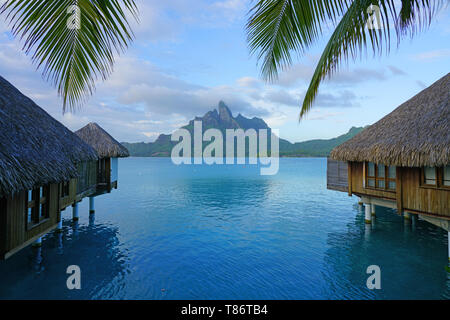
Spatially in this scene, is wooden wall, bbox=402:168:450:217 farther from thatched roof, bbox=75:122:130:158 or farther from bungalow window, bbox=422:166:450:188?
thatched roof, bbox=75:122:130:158

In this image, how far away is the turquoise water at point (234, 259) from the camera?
25.6 feet

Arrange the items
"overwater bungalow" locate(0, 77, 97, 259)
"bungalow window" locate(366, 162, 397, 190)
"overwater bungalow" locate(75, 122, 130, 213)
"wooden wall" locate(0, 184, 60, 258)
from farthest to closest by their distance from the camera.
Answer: "overwater bungalow" locate(75, 122, 130, 213) → "bungalow window" locate(366, 162, 397, 190) → "wooden wall" locate(0, 184, 60, 258) → "overwater bungalow" locate(0, 77, 97, 259)

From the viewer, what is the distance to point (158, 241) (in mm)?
12859

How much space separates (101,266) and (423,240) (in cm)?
1502

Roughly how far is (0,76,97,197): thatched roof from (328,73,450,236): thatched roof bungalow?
455 inches

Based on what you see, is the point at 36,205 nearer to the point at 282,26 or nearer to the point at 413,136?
the point at 282,26

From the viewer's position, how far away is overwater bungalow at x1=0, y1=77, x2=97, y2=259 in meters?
5.47

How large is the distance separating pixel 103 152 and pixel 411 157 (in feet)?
51.2

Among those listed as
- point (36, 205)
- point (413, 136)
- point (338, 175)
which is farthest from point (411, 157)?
point (36, 205)

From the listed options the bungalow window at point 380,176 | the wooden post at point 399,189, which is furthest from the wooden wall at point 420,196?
the bungalow window at point 380,176

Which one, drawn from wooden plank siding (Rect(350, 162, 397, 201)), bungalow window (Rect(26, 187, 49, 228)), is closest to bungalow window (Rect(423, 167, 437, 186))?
wooden plank siding (Rect(350, 162, 397, 201))

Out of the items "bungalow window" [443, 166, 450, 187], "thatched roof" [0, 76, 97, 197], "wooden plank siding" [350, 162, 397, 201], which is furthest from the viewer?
"wooden plank siding" [350, 162, 397, 201]

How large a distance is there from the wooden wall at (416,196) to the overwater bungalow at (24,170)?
12293 millimetres

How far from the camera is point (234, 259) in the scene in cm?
1046
